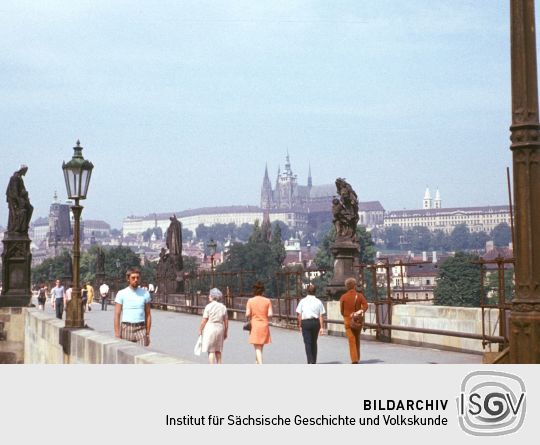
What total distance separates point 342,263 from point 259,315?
873cm

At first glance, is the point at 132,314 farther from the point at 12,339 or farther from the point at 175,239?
the point at 175,239

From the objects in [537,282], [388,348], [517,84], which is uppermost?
[517,84]

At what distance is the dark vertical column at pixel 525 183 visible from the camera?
225 inches

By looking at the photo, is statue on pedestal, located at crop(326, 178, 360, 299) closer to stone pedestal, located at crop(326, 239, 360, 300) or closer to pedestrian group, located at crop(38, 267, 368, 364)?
stone pedestal, located at crop(326, 239, 360, 300)

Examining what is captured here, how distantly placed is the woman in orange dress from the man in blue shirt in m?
1.60

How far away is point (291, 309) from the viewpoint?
923 inches

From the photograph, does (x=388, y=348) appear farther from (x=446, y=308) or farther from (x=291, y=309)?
(x=291, y=309)

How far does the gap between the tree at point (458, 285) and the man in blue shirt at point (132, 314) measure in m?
61.2

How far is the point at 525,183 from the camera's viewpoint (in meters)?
5.78

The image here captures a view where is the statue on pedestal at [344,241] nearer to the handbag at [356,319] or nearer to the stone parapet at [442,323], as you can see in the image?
the stone parapet at [442,323]

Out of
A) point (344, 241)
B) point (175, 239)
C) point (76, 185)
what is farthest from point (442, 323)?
point (175, 239)
